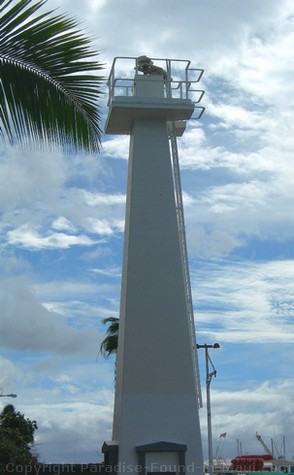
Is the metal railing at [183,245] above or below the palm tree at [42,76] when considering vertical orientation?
above

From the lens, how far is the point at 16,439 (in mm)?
31766

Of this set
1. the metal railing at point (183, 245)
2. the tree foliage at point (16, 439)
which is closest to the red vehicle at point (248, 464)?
the tree foliage at point (16, 439)

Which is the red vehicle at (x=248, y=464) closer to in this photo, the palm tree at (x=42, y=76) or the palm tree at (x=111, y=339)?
the palm tree at (x=111, y=339)

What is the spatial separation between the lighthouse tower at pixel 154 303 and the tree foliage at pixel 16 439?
1137 cm

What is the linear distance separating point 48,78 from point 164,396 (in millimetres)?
13367

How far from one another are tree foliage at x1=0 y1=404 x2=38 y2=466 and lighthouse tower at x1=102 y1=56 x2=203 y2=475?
37.3ft

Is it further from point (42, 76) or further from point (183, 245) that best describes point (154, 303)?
point (42, 76)

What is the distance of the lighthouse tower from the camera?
56.5 ft

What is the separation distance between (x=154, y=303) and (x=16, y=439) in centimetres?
1688

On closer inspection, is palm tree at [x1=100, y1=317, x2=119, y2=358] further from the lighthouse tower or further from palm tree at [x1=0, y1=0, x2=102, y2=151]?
palm tree at [x1=0, y1=0, x2=102, y2=151]

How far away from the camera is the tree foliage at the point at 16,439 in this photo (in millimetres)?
28172

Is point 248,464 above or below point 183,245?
below

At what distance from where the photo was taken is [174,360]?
17844mm

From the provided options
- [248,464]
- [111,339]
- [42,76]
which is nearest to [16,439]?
[111,339]
